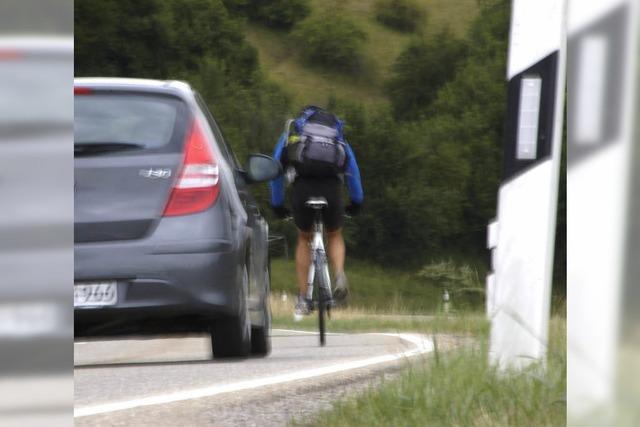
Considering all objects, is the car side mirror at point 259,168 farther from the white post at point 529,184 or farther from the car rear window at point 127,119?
the white post at point 529,184

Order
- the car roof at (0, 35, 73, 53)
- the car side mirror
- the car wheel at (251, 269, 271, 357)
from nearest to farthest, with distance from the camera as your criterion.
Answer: the car roof at (0, 35, 73, 53) < the car side mirror < the car wheel at (251, 269, 271, 357)

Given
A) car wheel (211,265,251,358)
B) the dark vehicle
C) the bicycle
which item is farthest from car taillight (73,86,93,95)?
the bicycle

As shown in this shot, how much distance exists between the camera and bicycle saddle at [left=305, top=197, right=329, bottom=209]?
7.93 metres

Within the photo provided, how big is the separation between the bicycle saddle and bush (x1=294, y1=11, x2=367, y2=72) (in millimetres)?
88177

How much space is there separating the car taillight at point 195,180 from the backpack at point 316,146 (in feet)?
6.13

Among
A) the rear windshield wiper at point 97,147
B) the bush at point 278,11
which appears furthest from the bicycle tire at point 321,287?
the bush at point 278,11

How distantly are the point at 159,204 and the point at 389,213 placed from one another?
74.2m

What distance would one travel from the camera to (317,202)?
7.94 m

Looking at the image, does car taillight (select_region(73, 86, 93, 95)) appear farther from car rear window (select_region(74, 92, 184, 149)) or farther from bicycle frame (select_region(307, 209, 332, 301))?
bicycle frame (select_region(307, 209, 332, 301))

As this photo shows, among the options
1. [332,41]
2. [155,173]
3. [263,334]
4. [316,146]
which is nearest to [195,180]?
[155,173]

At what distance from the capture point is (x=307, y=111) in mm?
7852

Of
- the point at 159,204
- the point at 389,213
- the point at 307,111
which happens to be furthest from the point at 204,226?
the point at 389,213

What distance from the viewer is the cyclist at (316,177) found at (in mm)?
Result: 7684

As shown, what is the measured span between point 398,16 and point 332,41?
8.35 meters
